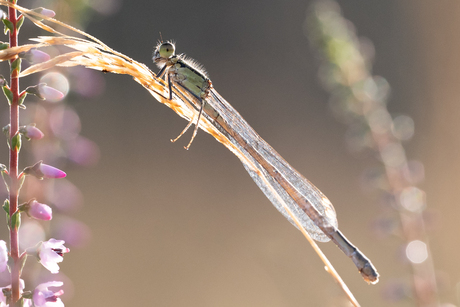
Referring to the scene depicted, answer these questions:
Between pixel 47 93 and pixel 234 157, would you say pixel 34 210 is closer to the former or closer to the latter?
pixel 47 93

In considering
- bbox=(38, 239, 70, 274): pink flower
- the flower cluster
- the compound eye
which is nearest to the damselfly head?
the compound eye

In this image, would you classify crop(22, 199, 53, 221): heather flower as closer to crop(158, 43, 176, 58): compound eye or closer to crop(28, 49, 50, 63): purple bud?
crop(28, 49, 50, 63): purple bud

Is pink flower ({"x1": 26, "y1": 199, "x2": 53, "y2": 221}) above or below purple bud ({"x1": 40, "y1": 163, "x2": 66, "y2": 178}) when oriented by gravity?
below

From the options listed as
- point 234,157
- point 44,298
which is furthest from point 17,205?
point 234,157

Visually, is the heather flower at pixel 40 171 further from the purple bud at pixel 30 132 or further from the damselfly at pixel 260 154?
the damselfly at pixel 260 154

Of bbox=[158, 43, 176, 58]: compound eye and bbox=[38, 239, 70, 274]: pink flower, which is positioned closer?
bbox=[38, 239, 70, 274]: pink flower
